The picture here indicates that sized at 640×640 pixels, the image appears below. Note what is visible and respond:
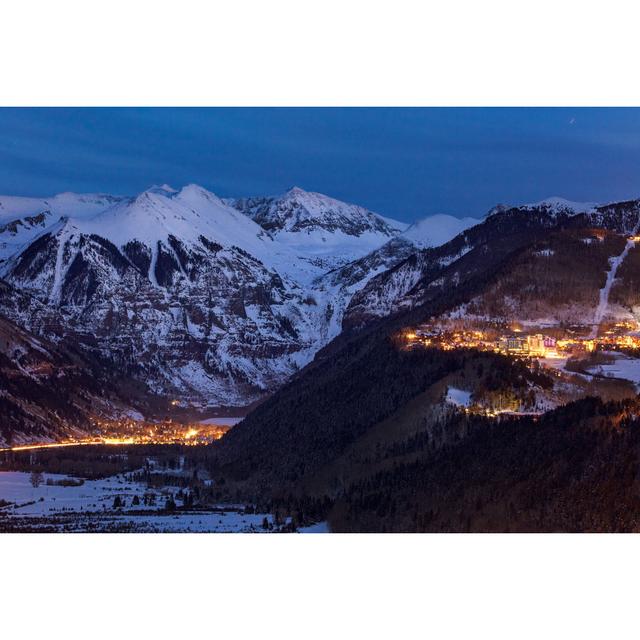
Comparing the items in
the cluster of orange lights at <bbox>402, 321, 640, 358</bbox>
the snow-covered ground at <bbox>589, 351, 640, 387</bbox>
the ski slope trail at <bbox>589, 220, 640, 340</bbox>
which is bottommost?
the snow-covered ground at <bbox>589, 351, 640, 387</bbox>

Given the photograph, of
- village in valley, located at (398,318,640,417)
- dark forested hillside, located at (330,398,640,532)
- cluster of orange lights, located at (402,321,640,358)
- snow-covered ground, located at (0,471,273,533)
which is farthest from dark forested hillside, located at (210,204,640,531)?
snow-covered ground, located at (0,471,273,533)

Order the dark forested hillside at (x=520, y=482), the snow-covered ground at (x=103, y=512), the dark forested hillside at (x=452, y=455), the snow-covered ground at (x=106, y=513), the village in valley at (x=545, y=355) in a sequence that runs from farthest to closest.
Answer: the village in valley at (x=545, y=355) < the snow-covered ground at (x=103, y=512) < the snow-covered ground at (x=106, y=513) < the dark forested hillside at (x=452, y=455) < the dark forested hillside at (x=520, y=482)

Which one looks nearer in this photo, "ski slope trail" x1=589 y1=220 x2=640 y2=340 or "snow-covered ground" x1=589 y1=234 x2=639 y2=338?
"ski slope trail" x1=589 y1=220 x2=640 y2=340

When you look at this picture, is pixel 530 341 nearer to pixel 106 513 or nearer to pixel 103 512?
pixel 106 513

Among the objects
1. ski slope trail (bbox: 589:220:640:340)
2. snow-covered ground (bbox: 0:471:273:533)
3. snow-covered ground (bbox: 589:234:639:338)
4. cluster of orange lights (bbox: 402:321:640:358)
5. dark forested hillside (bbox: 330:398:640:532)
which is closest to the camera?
dark forested hillside (bbox: 330:398:640:532)

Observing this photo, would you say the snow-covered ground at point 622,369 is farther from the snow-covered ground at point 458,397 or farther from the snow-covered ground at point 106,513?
the snow-covered ground at point 106,513

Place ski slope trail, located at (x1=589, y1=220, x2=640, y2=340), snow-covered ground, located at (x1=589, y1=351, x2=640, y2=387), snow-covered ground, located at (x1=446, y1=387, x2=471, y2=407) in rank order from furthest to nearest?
ski slope trail, located at (x1=589, y1=220, x2=640, y2=340)
snow-covered ground, located at (x1=589, y1=351, x2=640, y2=387)
snow-covered ground, located at (x1=446, y1=387, x2=471, y2=407)

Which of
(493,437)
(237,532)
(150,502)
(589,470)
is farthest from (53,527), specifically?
(589,470)

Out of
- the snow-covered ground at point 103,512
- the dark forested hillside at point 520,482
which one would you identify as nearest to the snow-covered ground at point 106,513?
the snow-covered ground at point 103,512

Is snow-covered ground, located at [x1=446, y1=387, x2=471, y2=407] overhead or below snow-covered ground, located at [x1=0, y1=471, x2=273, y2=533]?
overhead

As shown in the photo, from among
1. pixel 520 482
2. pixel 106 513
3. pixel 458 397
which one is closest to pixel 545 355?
pixel 458 397

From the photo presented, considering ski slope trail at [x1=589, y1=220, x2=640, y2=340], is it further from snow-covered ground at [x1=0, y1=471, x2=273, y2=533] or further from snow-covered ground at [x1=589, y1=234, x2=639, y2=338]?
snow-covered ground at [x1=0, y1=471, x2=273, y2=533]

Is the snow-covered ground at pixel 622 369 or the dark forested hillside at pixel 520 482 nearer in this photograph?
the dark forested hillside at pixel 520 482

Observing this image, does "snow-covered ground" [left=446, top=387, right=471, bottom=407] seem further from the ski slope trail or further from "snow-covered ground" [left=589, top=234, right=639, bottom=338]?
"snow-covered ground" [left=589, top=234, right=639, bottom=338]
